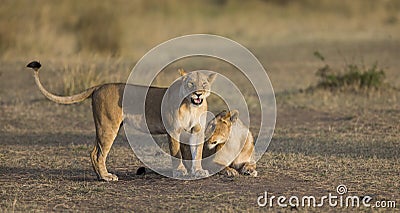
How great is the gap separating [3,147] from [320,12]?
2568 centimetres

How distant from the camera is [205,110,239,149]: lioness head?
8.34 meters

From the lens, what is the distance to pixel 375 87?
14.7 m

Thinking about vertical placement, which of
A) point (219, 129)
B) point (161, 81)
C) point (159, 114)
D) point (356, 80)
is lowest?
point (219, 129)

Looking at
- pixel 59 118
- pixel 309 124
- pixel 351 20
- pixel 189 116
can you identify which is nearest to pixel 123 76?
pixel 59 118

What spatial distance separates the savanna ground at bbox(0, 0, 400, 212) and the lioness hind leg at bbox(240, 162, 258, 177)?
0.08 m

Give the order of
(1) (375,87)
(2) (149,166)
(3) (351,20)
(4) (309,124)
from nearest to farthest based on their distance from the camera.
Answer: (2) (149,166)
(4) (309,124)
(1) (375,87)
(3) (351,20)

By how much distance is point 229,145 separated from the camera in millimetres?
8391

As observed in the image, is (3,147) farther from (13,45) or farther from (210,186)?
(13,45)

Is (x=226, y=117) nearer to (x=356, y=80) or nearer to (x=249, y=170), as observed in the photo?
(x=249, y=170)

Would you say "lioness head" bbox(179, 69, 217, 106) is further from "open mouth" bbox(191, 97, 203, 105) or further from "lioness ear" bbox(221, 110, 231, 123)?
"lioness ear" bbox(221, 110, 231, 123)

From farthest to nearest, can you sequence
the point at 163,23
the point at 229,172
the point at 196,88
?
the point at 163,23, the point at 229,172, the point at 196,88

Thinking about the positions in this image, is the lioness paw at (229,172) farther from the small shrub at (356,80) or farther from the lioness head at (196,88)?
the small shrub at (356,80)

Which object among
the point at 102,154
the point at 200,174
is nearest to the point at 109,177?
the point at 102,154

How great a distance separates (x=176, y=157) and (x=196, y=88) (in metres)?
0.76
